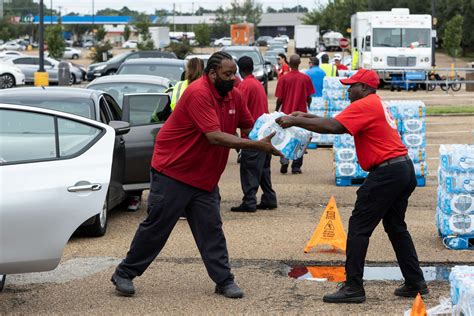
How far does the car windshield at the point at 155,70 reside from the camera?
69.2 feet

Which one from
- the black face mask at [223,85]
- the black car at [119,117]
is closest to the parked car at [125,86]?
the black car at [119,117]

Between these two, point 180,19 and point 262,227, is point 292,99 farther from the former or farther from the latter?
point 180,19

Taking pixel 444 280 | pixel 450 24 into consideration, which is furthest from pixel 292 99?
pixel 450 24

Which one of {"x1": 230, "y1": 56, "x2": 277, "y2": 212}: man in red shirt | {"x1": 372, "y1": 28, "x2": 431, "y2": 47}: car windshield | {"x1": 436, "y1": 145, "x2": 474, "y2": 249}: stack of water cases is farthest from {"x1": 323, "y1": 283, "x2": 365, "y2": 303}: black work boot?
{"x1": 372, "y1": 28, "x2": 431, "y2": 47}: car windshield

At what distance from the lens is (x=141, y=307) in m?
7.56

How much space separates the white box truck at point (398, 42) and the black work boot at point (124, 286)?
34.7 meters

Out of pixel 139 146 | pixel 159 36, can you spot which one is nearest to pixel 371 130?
pixel 139 146

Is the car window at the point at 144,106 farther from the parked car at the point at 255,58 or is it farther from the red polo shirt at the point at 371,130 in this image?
the parked car at the point at 255,58

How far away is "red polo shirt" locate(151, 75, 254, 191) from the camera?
7.59 meters

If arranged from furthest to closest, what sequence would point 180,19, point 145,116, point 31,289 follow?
1. point 180,19
2. point 145,116
3. point 31,289

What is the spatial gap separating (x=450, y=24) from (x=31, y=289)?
187ft

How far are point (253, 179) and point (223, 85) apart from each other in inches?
189

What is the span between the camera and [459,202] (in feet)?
32.2

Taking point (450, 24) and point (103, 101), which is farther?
point (450, 24)
